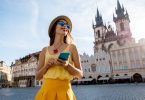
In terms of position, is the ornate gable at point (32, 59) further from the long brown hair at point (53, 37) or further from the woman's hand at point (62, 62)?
the woman's hand at point (62, 62)

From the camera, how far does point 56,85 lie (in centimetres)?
147

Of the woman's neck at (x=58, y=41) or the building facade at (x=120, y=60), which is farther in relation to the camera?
the building facade at (x=120, y=60)

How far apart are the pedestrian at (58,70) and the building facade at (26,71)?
49.5 m

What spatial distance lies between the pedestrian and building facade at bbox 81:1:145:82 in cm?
4043

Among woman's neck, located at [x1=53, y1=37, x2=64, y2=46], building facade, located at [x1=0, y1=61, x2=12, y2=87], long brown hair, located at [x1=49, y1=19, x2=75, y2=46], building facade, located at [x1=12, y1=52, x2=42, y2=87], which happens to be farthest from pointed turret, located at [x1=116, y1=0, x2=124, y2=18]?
woman's neck, located at [x1=53, y1=37, x2=64, y2=46]

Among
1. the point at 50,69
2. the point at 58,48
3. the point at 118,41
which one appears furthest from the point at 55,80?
the point at 118,41

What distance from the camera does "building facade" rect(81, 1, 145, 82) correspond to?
133 feet

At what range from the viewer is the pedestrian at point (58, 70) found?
4.74ft

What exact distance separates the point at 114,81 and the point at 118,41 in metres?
19.9

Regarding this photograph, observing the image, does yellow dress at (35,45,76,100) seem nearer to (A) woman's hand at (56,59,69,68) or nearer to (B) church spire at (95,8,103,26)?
(A) woman's hand at (56,59,69,68)

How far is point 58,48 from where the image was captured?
1.70m

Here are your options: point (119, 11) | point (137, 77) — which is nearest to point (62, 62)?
point (137, 77)

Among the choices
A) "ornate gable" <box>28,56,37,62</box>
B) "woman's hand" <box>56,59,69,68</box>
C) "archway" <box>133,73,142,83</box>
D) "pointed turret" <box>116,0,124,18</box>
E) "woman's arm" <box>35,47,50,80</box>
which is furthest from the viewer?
"pointed turret" <box>116,0,124,18</box>

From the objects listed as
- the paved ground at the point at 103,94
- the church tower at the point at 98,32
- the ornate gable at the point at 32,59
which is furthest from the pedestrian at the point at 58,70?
the church tower at the point at 98,32
